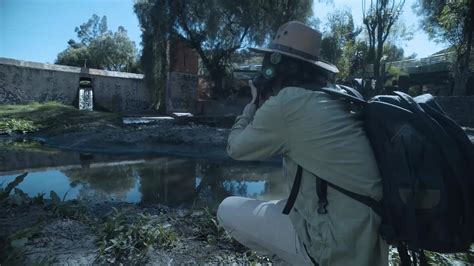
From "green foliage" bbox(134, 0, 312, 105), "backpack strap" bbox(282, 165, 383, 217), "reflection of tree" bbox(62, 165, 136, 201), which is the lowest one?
"reflection of tree" bbox(62, 165, 136, 201)

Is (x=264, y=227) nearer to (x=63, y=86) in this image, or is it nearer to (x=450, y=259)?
(x=450, y=259)

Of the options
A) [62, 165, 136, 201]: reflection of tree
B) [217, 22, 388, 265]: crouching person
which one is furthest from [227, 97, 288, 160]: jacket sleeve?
[62, 165, 136, 201]: reflection of tree

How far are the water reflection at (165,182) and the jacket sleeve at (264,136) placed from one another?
3.44 metres

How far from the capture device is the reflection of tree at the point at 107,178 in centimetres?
577

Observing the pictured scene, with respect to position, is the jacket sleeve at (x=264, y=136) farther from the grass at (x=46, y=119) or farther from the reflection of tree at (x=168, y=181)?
the grass at (x=46, y=119)

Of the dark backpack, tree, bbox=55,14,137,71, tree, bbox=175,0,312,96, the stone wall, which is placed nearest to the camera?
the dark backpack

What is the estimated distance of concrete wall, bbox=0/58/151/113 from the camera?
17.1 meters

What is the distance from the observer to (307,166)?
4.63 feet

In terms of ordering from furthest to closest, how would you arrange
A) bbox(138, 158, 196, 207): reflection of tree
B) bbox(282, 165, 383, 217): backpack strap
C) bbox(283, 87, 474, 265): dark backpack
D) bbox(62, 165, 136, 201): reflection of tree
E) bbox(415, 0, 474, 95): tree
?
bbox(415, 0, 474, 95): tree → bbox(62, 165, 136, 201): reflection of tree → bbox(138, 158, 196, 207): reflection of tree → bbox(282, 165, 383, 217): backpack strap → bbox(283, 87, 474, 265): dark backpack

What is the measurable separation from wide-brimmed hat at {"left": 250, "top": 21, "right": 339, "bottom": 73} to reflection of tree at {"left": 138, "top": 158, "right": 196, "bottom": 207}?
3699 millimetres

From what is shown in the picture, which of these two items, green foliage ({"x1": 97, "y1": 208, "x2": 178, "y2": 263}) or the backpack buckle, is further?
green foliage ({"x1": 97, "y1": 208, "x2": 178, "y2": 263})

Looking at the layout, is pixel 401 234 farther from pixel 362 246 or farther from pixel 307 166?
pixel 307 166

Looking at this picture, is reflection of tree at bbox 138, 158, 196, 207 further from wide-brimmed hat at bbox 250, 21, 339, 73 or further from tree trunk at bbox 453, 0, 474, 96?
tree trunk at bbox 453, 0, 474, 96

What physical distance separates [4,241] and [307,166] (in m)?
2.12
